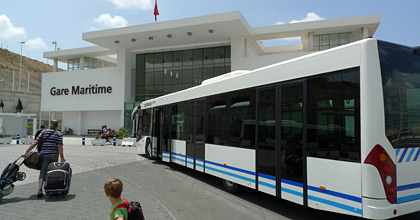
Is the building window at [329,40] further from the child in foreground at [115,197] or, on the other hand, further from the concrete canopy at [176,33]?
the child in foreground at [115,197]

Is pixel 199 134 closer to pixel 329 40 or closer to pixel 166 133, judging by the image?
pixel 166 133

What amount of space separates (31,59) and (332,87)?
168m

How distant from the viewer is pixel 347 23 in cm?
2566

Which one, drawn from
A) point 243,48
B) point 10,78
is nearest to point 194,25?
point 243,48

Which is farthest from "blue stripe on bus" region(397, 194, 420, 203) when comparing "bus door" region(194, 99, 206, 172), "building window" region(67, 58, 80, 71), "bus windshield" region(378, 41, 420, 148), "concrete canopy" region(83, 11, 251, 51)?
"building window" region(67, 58, 80, 71)

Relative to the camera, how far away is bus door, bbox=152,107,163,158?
1265cm

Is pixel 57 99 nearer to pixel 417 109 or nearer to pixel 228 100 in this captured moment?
pixel 228 100

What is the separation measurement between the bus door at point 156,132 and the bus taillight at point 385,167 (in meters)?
9.45

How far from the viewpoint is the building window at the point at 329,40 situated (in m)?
27.3

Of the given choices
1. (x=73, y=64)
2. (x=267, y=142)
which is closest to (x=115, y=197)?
(x=267, y=142)

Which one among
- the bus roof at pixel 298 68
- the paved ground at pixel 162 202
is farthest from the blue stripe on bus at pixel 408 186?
the bus roof at pixel 298 68

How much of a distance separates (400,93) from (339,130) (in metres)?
1.04

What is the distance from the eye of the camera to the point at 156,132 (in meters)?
13.0

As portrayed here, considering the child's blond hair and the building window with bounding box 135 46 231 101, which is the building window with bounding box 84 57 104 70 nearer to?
the building window with bounding box 135 46 231 101
